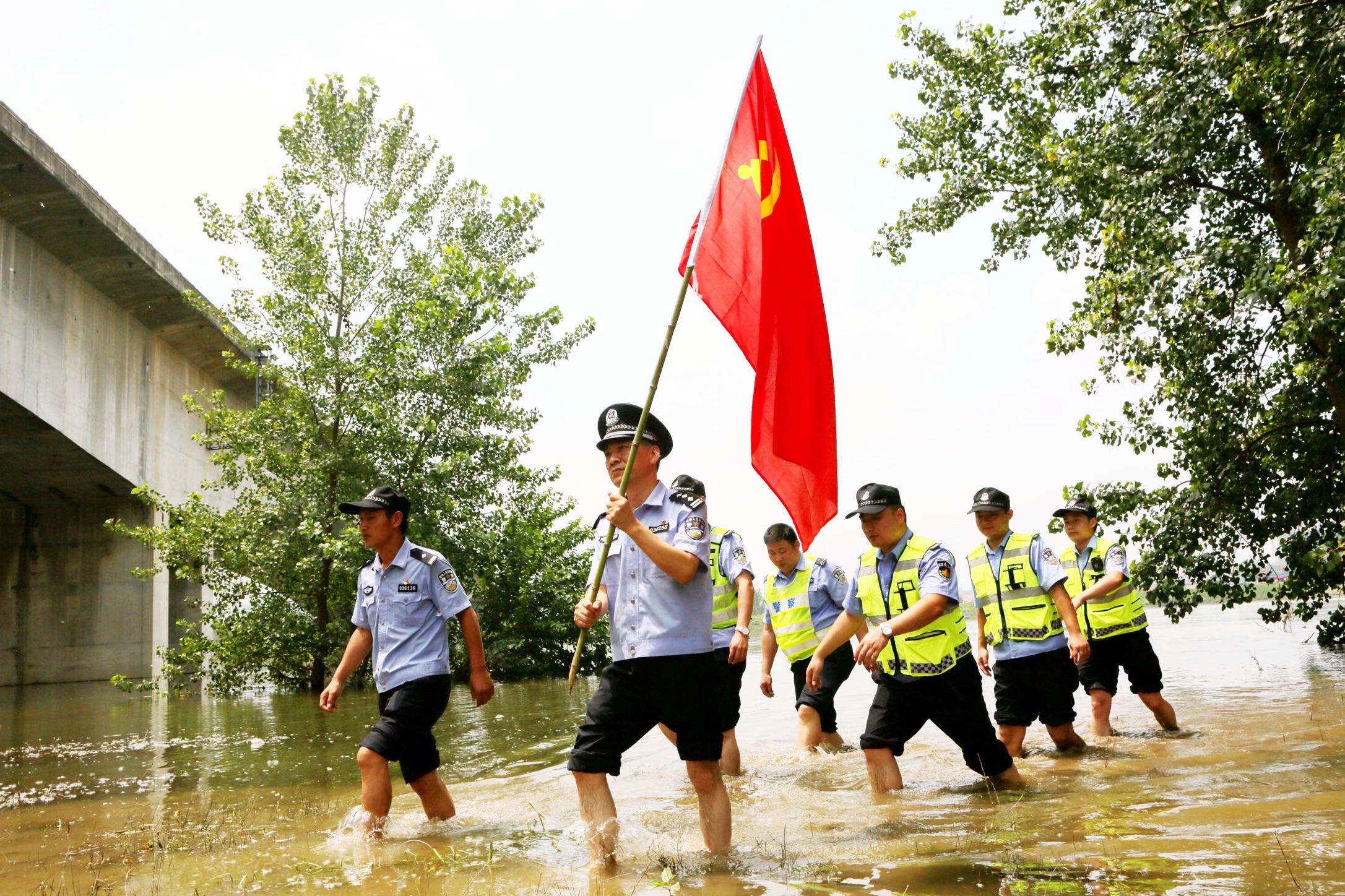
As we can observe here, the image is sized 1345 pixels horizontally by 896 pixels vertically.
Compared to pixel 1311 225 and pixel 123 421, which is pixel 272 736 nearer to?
pixel 1311 225

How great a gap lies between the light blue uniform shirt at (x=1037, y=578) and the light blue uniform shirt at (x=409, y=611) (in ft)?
A: 12.4

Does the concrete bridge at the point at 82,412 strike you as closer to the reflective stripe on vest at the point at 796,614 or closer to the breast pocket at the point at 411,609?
the reflective stripe on vest at the point at 796,614

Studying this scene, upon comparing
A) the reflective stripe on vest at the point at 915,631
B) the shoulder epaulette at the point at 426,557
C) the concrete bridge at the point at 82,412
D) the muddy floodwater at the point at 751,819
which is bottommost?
the muddy floodwater at the point at 751,819

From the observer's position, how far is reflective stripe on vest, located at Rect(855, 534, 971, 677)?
601cm

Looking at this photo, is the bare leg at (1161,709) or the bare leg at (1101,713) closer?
the bare leg at (1101,713)

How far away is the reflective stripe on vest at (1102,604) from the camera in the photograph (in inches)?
343

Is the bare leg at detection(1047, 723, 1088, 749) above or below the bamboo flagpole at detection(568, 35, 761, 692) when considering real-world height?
below

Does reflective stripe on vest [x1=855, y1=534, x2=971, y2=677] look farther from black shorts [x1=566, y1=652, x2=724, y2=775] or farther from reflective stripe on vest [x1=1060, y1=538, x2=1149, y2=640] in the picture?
reflective stripe on vest [x1=1060, y1=538, x2=1149, y2=640]

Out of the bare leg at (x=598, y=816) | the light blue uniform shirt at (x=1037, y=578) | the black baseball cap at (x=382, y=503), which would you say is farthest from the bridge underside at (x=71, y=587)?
the bare leg at (x=598, y=816)

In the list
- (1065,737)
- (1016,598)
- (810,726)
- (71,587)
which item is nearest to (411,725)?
(810,726)

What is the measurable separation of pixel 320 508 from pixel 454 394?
3159 mm

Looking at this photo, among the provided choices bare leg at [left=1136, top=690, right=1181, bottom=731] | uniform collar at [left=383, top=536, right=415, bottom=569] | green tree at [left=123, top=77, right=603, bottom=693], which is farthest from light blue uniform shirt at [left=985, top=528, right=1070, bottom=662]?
green tree at [left=123, top=77, right=603, bottom=693]

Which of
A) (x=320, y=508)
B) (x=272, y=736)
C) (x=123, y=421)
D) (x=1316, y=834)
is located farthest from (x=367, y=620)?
(x=123, y=421)

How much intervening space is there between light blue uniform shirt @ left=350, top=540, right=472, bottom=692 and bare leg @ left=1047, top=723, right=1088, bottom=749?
430 cm
